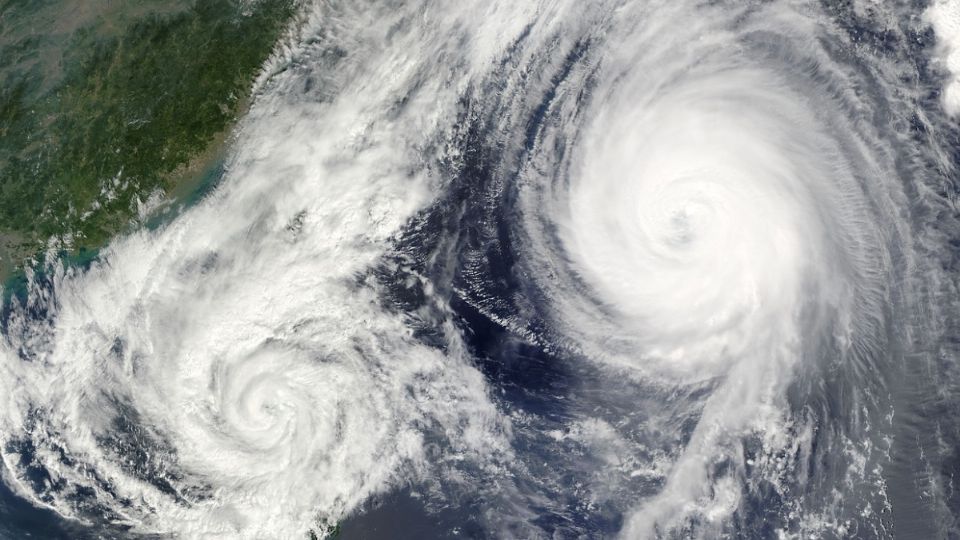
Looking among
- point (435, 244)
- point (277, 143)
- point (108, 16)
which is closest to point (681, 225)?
point (435, 244)

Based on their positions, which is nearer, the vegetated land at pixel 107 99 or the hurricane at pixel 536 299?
the hurricane at pixel 536 299

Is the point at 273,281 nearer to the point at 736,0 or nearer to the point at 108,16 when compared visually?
the point at 108,16

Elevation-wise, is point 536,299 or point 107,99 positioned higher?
point 536,299

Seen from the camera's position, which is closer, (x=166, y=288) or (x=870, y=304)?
(x=870, y=304)

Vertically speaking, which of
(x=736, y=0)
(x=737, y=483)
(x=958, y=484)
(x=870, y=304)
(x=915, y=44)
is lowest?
(x=737, y=483)
